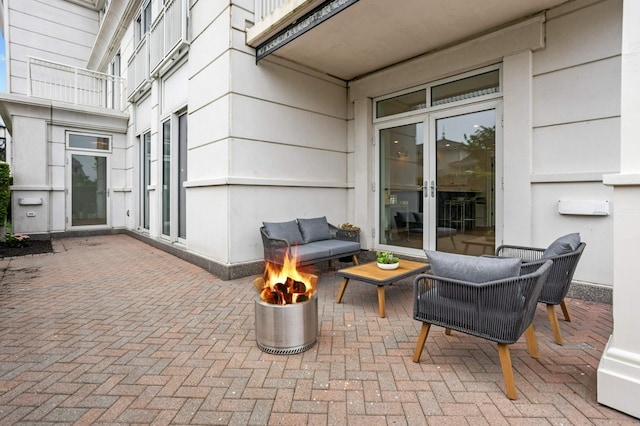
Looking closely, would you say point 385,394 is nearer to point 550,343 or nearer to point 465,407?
point 465,407

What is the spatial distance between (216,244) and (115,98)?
29.5 feet

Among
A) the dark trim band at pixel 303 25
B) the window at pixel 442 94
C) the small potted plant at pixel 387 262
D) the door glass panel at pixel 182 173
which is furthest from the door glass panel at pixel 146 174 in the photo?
the small potted plant at pixel 387 262

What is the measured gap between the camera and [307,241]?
523 centimetres

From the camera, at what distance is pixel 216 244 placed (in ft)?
16.8

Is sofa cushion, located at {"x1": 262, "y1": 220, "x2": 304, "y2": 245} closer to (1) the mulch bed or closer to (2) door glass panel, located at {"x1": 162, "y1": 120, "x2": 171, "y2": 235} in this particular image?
(2) door glass panel, located at {"x1": 162, "y1": 120, "x2": 171, "y2": 235}

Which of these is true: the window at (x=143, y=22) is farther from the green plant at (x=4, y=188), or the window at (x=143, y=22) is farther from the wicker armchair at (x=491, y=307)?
the wicker armchair at (x=491, y=307)

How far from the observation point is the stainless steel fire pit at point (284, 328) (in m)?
2.54

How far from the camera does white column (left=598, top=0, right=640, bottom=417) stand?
1.82m

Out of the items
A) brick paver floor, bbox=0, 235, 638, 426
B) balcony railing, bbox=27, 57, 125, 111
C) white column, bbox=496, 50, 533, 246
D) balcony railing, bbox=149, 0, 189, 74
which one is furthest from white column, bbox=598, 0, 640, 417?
balcony railing, bbox=27, 57, 125, 111

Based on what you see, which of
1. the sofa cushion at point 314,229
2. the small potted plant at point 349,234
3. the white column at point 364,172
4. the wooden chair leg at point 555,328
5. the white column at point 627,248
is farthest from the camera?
the white column at point 364,172

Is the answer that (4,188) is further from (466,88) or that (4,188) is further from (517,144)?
(517,144)

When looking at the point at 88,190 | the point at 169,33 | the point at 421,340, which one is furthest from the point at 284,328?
the point at 88,190

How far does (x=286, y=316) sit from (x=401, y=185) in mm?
3914

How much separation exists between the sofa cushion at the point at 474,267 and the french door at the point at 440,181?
113 inches
